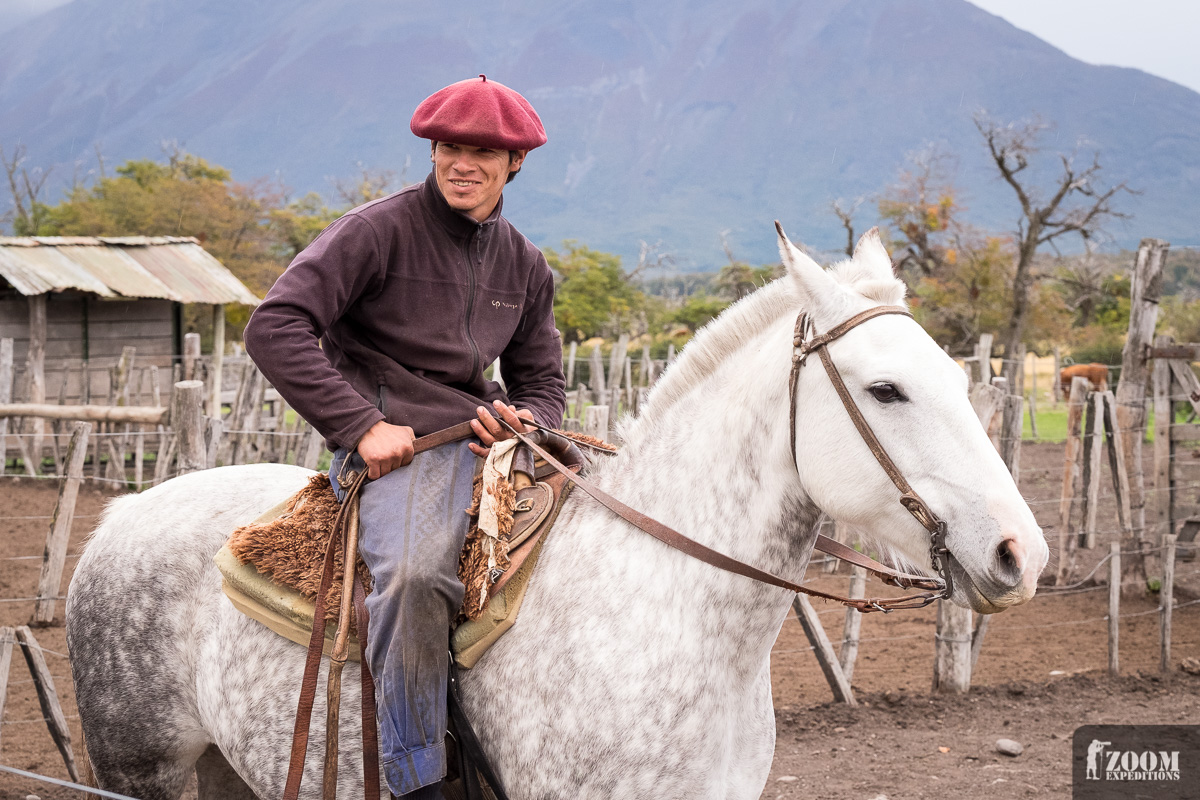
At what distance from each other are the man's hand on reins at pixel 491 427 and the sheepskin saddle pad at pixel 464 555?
0.05 metres

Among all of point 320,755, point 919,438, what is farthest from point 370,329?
point 919,438

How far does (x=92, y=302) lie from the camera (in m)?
15.1

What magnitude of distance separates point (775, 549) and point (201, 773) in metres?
2.39

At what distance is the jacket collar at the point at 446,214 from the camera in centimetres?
245

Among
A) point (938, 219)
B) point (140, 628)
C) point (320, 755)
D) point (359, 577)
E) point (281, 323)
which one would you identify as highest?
point (938, 219)

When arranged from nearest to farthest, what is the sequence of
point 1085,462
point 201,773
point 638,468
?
1. point 638,468
2. point 201,773
3. point 1085,462

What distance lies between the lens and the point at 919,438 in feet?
5.96

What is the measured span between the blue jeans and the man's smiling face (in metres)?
0.81

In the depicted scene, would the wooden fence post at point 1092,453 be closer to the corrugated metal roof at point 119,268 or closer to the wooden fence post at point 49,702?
the wooden fence post at point 49,702

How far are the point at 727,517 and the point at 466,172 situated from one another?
1.16 metres

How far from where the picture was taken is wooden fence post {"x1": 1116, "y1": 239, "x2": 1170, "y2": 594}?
24.7 feet

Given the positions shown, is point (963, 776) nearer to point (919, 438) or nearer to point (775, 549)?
point (775, 549)

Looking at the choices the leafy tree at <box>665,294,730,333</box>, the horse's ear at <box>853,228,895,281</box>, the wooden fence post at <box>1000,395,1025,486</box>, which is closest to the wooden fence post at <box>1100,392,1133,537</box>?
the wooden fence post at <box>1000,395,1025,486</box>

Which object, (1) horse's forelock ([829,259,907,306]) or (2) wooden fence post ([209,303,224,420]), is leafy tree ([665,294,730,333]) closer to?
(2) wooden fence post ([209,303,224,420])
